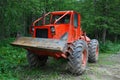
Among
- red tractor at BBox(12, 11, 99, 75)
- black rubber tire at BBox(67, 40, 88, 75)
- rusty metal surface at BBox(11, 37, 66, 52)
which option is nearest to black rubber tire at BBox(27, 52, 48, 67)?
red tractor at BBox(12, 11, 99, 75)

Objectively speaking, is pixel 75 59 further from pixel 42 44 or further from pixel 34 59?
pixel 34 59

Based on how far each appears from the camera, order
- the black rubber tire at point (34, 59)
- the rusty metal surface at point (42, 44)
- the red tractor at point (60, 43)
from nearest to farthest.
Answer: the rusty metal surface at point (42, 44), the red tractor at point (60, 43), the black rubber tire at point (34, 59)

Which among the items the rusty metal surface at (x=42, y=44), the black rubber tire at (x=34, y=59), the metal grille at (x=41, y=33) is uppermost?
the metal grille at (x=41, y=33)

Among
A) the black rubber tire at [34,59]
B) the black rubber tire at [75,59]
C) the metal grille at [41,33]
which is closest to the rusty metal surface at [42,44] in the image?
the metal grille at [41,33]

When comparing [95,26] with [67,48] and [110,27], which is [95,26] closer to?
[110,27]

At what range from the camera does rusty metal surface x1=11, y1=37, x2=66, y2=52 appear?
7358 mm

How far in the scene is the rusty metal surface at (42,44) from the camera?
7358mm

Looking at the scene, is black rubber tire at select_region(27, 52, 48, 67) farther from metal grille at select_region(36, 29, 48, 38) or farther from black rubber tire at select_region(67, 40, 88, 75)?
black rubber tire at select_region(67, 40, 88, 75)

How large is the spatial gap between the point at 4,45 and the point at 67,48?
7238mm

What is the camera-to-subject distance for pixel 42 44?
25.2 feet

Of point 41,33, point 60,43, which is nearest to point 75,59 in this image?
point 60,43

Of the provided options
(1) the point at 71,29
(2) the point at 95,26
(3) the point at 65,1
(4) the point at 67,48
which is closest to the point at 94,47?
(1) the point at 71,29

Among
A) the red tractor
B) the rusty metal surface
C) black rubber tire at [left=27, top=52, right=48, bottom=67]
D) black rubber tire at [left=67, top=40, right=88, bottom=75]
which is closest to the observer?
the rusty metal surface

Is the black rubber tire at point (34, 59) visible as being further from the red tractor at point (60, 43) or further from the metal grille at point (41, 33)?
the metal grille at point (41, 33)
